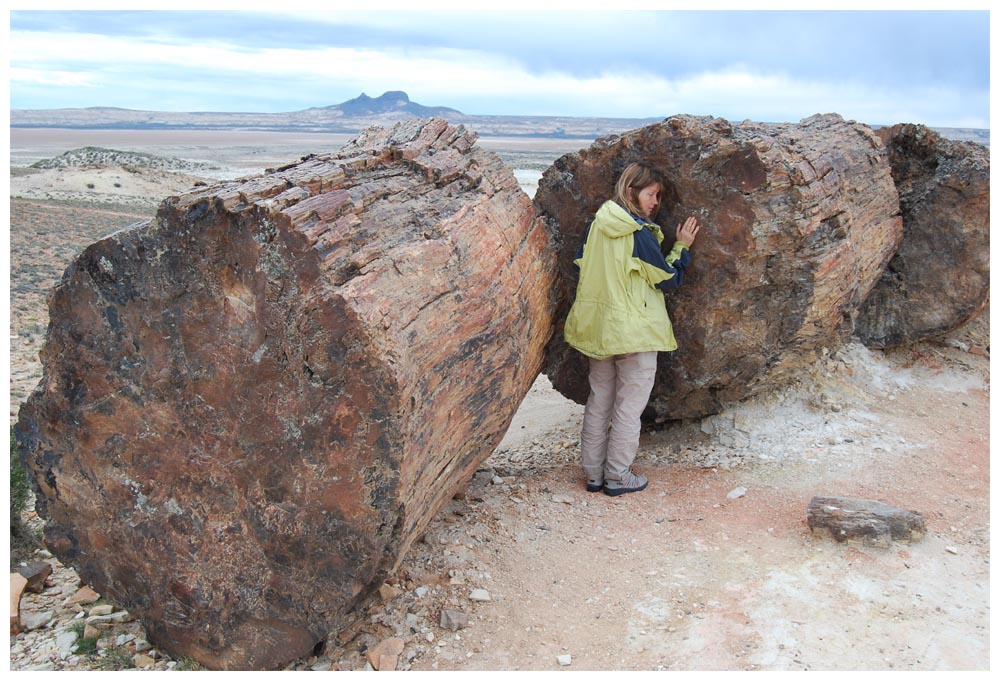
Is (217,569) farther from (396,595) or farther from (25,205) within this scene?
(25,205)

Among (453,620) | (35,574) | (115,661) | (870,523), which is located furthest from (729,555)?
(35,574)

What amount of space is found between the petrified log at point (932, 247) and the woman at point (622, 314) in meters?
2.99

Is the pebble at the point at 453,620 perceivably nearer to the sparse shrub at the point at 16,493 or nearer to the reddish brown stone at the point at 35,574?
the reddish brown stone at the point at 35,574

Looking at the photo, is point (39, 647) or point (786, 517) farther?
point (786, 517)

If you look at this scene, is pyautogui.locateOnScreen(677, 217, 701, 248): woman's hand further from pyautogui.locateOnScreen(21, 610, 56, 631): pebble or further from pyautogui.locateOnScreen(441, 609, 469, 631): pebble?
pyautogui.locateOnScreen(21, 610, 56, 631): pebble

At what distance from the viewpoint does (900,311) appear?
7.46 metres

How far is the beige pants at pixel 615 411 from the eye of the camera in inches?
212

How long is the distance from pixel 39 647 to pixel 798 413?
5050 mm

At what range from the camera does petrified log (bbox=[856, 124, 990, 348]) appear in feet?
23.8

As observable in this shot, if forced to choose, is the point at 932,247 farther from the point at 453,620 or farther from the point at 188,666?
the point at 188,666

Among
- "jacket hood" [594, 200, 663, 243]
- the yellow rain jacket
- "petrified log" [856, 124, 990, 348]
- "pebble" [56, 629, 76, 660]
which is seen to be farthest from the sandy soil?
"jacket hood" [594, 200, 663, 243]

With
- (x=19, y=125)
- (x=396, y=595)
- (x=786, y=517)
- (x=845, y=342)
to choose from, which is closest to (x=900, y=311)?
(x=845, y=342)

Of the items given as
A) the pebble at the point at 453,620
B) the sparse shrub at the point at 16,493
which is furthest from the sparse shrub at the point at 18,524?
the pebble at the point at 453,620

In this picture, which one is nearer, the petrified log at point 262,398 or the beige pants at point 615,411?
the petrified log at point 262,398
